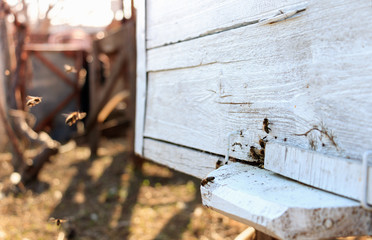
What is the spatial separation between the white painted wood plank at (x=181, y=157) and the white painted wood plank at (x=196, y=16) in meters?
0.51

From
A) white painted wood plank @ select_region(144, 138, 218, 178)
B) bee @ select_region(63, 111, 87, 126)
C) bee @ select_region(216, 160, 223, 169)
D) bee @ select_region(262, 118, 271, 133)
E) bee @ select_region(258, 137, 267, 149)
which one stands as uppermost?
bee @ select_region(262, 118, 271, 133)

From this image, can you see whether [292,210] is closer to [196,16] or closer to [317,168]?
[317,168]

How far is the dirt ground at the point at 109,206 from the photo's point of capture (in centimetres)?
307

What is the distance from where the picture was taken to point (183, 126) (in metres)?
1.49

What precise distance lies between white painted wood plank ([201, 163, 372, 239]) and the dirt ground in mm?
1984

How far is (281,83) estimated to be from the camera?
994mm

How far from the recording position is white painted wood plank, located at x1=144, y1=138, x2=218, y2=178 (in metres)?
1.35

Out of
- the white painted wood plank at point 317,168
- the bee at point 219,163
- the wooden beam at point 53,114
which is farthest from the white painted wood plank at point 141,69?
the wooden beam at point 53,114

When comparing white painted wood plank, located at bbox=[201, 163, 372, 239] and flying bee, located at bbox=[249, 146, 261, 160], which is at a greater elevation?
flying bee, located at bbox=[249, 146, 261, 160]

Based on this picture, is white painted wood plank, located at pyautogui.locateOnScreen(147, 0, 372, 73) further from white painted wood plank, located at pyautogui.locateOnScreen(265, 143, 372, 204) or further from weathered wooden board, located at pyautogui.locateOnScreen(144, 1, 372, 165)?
white painted wood plank, located at pyautogui.locateOnScreen(265, 143, 372, 204)

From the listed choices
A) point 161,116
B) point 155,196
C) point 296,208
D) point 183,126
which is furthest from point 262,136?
point 155,196

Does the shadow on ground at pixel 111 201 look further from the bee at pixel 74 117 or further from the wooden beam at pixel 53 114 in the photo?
the wooden beam at pixel 53 114

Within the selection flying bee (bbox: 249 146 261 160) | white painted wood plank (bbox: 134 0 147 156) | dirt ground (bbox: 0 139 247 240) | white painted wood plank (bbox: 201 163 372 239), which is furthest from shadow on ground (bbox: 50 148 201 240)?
white painted wood plank (bbox: 201 163 372 239)

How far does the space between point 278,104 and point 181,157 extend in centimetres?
63
